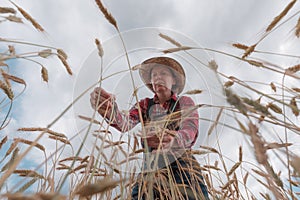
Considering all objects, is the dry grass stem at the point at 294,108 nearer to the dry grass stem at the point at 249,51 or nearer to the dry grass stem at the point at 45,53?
the dry grass stem at the point at 249,51

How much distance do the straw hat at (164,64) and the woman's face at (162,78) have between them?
2cm

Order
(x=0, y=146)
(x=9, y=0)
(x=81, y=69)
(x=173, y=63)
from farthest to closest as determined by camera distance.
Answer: (x=173, y=63), (x=81, y=69), (x=0, y=146), (x=9, y=0)

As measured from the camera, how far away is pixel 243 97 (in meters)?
0.58

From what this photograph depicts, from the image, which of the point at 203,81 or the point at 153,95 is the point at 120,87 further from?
the point at 203,81

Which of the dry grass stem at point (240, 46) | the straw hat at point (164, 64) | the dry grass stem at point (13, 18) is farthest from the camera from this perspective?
the straw hat at point (164, 64)

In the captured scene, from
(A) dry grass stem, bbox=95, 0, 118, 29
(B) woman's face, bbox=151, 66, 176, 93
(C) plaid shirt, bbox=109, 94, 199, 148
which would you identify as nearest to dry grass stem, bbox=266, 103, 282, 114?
(C) plaid shirt, bbox=109, 94, 199, 148

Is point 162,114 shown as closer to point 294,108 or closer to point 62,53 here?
point 62,53

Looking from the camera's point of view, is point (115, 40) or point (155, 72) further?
point (155, 72)

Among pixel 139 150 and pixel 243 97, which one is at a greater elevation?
pixel 139 150

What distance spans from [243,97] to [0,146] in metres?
0.81

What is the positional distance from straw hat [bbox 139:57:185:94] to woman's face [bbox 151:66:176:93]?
0.02 meters

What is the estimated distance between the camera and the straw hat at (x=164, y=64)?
1297 mm

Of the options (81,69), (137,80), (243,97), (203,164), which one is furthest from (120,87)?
(243,97)

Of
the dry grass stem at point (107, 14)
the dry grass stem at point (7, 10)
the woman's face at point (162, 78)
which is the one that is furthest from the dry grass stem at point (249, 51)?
the dry grass stem at point (7, 10)
